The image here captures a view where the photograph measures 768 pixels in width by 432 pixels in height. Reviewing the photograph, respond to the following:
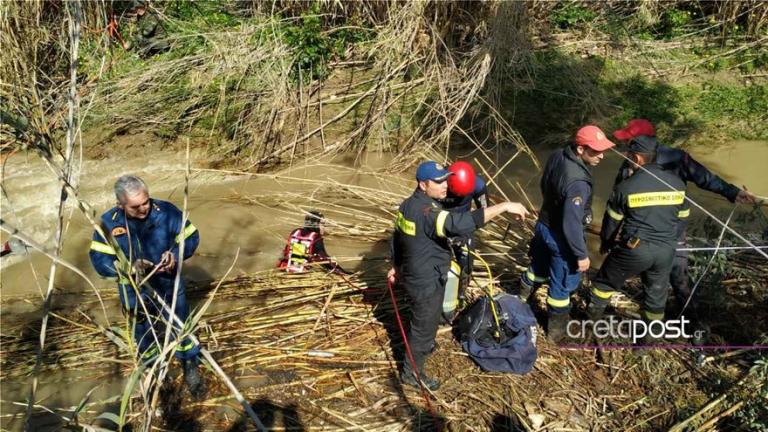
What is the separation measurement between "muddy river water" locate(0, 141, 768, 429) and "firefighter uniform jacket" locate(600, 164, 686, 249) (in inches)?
84.2

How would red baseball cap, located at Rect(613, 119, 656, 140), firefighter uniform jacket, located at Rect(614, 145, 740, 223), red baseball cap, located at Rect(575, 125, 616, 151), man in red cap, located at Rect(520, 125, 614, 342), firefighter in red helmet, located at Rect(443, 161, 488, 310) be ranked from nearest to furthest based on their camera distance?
red baseball cap, located at Rect(575, 125, 616, 151) → man in red cap, located at Rect(520, 125, 614, 342) → red baseball cap, located at Rect(613, 119, 656, 140) → firefighter uniform jacket, located at Rect(614, 145, 740, 223) → firefighter in red helmet, located at Rect(443, 161, 488, 310)

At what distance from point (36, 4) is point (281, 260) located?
19.8 ft

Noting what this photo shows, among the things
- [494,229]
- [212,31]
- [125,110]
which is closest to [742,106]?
[494,229]

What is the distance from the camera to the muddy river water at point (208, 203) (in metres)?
6.03

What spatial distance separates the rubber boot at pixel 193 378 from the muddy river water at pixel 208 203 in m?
1.76

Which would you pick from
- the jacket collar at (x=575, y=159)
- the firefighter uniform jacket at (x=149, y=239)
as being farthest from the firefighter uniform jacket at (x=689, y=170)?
the firefighter uniform jacket at (x=149, y=239)

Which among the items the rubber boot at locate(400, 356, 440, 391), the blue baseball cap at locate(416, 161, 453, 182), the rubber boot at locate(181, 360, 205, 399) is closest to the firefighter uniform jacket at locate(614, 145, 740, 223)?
the blue baseball cap at locate(416, 161, 453, 182)

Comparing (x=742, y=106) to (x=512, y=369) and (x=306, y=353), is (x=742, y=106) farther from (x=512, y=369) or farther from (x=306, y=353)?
(x=306, y=353)

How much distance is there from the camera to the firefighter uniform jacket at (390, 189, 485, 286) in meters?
3.46

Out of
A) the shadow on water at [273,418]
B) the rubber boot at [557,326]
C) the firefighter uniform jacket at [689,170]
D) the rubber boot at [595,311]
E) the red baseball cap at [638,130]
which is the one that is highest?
the red baseball cap at [638,130]

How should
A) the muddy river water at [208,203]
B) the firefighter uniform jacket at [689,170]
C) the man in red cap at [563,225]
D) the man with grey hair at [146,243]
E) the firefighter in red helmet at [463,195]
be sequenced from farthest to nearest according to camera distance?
the muddy river water at [208,203], the firefighter in red helmet at [463,195], the firefighter uniform jacket at [689,170], the man in red cap at [563,225], the man with grey hair at [146,243]

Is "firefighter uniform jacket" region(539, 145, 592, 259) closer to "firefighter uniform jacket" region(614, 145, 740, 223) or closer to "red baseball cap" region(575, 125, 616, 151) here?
"red baseball cap" region(575, 125, 616, 151)

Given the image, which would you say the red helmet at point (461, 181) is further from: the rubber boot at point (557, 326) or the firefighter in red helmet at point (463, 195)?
the rubber boot at point (557, 326)

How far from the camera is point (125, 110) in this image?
855cm
